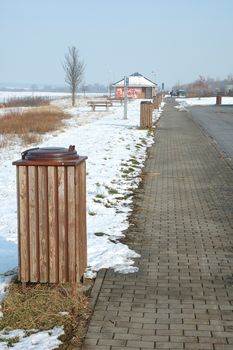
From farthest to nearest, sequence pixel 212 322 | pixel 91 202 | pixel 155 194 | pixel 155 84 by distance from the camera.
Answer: pixel 155 84
pixel 155 194
pixel 91 202
pixel 212 322

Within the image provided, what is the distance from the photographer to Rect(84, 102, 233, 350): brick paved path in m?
3.85

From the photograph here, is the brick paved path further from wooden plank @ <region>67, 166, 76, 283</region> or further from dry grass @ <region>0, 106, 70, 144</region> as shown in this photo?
dry grass @ <region>0, 106, 70, 144</region>

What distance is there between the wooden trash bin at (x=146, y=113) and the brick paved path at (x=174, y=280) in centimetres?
1286

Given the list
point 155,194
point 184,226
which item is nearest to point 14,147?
point 155,194

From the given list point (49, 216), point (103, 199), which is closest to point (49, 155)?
point (49, 216)

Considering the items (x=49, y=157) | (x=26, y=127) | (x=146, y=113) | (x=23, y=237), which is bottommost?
(x=26, y=127)

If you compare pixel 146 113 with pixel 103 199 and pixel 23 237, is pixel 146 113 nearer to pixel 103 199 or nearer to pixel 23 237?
pixel 103 199

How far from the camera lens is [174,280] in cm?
498

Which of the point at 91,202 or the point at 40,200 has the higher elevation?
the point at 40,200

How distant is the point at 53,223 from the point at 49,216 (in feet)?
0.24

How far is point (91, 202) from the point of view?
8.26 m

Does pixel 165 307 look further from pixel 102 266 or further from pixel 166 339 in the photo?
pixel 102 266

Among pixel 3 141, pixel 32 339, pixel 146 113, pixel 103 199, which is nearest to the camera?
pixel 32 339

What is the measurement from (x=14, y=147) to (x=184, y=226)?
11452 mm
